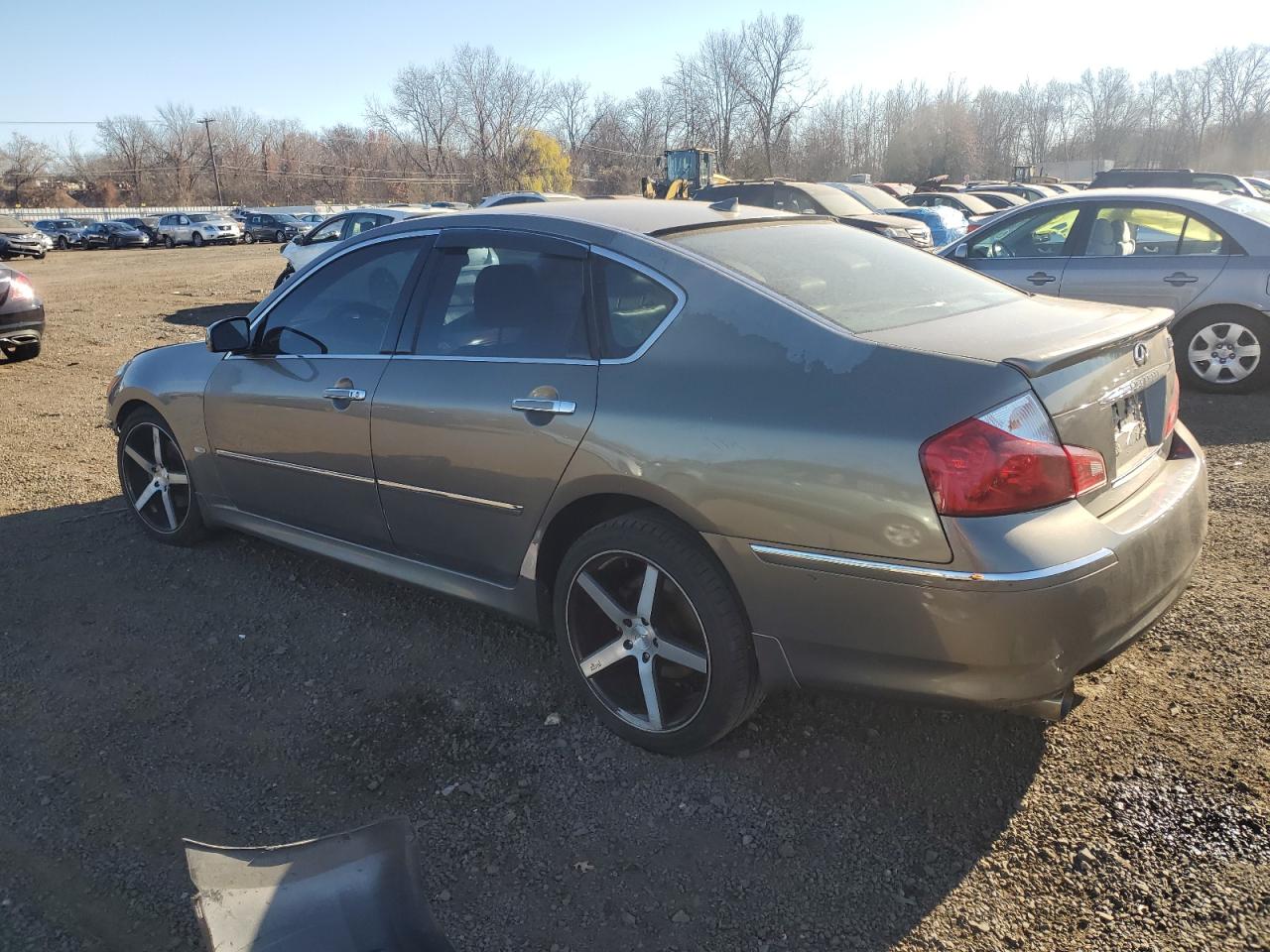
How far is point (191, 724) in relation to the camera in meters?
3.31

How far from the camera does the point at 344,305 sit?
13.3 feet

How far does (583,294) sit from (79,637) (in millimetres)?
2608

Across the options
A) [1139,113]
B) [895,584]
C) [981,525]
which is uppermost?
[1139,113]

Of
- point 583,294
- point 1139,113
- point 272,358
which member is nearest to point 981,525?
point 583,294

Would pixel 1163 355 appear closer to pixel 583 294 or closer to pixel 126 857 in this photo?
pixel 583 294

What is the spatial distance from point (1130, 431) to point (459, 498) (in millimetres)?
2159

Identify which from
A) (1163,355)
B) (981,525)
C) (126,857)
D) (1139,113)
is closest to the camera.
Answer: (981,525)

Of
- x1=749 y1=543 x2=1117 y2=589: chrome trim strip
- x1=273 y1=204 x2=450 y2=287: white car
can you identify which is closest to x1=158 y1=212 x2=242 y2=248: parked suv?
x1=273 y1=204 x2=450 y2=287: white car

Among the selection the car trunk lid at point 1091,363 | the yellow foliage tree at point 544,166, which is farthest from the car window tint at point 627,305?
the yellow foliage tree at point 544,166

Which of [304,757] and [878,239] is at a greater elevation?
[878,239]

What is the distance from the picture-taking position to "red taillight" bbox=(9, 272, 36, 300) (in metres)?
10.0

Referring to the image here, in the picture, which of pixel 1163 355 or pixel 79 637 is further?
pixel 79 637

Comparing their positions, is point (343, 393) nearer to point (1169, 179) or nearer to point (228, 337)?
point (228, 337)

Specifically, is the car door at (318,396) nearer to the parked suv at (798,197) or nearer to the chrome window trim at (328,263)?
the chrome window trim at (328,263)
